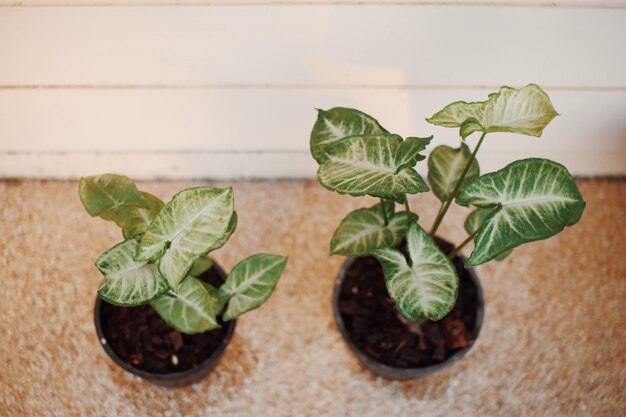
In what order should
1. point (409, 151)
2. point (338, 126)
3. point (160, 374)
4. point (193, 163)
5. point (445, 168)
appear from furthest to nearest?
1. point (193, 163)
2. point (160, 374)
3. point (445, 168)
4. point (338, 126)
5. point (409, 151)

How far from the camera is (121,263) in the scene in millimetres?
940

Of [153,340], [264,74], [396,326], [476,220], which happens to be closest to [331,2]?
[264,74]

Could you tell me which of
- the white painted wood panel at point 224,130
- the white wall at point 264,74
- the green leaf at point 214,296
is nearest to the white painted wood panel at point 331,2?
the white wall at point 264,74

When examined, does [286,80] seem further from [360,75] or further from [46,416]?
[46,416]

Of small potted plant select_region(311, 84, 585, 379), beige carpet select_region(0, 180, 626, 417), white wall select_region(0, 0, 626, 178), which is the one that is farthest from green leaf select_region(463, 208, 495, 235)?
beige carpet select_region(0, 180, 626, 417)

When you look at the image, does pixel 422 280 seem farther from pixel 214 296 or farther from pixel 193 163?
pixel 193 163

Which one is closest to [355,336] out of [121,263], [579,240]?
[121,263]

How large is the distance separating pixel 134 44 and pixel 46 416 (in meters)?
0.98

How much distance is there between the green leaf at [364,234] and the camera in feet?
3.56

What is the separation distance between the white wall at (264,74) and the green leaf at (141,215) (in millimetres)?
407

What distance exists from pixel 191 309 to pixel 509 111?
2.25ft

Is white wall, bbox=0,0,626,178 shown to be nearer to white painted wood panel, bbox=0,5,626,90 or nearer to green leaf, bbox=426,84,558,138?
white painted wood panel, bbox=0,5,626,90

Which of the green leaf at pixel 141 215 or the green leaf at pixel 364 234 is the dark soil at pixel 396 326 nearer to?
the green leaf at pixel 364 234

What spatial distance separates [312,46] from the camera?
1.25 meters
